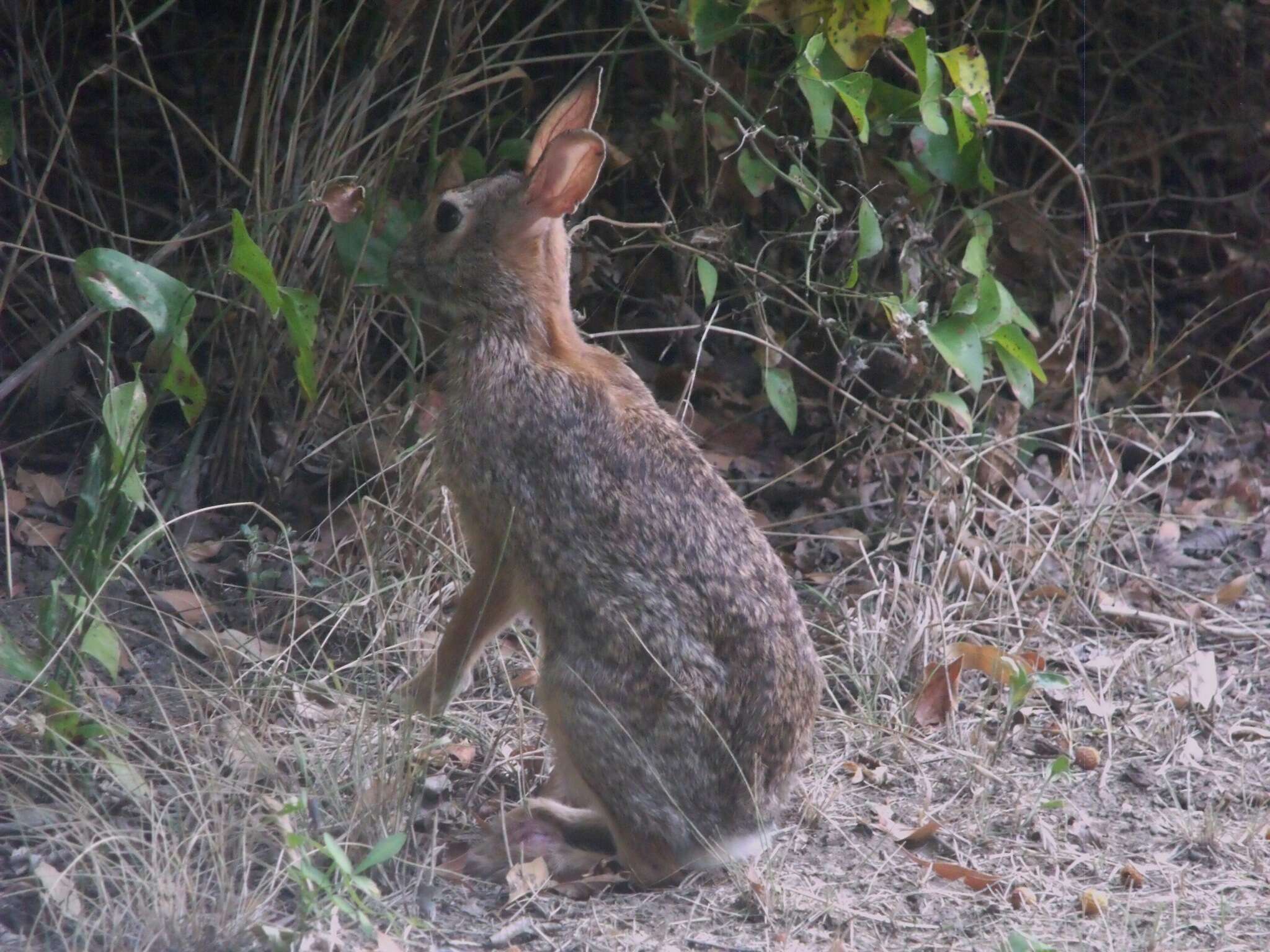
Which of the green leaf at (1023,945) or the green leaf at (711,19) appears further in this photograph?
the green leaf at (711,19)

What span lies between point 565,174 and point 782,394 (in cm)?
152

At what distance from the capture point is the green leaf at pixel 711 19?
4660 mm

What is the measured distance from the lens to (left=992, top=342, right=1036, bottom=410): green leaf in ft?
17.1

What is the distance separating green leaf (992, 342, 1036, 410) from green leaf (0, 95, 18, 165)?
3.31m

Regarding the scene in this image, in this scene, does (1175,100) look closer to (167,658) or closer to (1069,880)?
(1069,880)

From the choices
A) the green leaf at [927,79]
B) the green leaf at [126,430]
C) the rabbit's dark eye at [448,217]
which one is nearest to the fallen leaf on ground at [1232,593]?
the green leaf at [927,79]

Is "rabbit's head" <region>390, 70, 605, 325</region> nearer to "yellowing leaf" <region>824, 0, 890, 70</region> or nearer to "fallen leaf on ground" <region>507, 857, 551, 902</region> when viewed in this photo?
"yellowing leaf" <region>824, 0, 890, 70</region>

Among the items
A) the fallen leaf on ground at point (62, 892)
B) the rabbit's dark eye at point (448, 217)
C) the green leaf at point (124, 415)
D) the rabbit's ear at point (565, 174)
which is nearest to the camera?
the fallen leaf on ground at point (62, 892)

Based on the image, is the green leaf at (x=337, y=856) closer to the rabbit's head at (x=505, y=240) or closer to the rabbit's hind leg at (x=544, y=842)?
the rabbit's hind leg at (x=544, y=842)

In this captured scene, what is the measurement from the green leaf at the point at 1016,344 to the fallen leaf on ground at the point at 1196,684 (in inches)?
46.0

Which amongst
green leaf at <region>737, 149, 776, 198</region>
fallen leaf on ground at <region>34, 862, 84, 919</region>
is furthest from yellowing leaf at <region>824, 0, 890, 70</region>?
fallen leaf on ground at <region>34, 862, 84, 919</region>

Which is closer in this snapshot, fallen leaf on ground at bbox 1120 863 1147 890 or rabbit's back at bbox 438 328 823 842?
rabbit's back at bbox 438 328 823 842

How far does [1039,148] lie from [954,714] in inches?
138

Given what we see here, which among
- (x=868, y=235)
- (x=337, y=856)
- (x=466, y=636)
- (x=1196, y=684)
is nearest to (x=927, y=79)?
(x=868, y=235)
